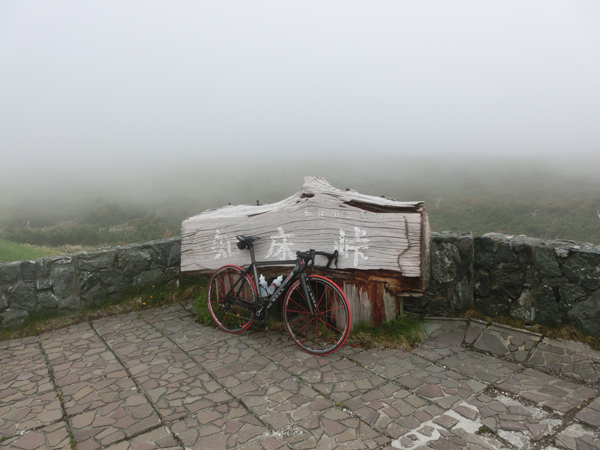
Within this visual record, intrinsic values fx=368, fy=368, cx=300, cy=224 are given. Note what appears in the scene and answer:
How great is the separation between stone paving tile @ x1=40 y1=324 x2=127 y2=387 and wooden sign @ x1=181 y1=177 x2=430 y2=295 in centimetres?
170

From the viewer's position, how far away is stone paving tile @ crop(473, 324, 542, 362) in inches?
163

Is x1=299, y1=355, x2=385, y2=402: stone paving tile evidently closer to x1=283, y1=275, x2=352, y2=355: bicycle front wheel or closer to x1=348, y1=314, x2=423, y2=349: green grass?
x1=283, y1=275, x2=352, y2=355: bicycle front wheel

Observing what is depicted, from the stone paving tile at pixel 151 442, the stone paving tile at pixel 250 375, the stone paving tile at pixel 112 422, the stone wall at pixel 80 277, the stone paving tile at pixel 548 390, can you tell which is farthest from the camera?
the stone wall at pixel 80 277

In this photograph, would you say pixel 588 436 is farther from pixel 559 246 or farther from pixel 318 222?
pixel 318 222

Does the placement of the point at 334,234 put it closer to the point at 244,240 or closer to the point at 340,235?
the point at 340,235

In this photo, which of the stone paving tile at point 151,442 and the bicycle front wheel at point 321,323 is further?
the bicycle front wheel at point 321,323

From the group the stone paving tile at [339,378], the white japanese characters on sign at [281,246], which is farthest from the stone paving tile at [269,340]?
the white japanese characters on sign at [281,246]

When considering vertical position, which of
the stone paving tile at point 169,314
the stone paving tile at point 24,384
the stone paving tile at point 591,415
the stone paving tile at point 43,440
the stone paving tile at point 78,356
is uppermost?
the stone paving tile at point 43,440

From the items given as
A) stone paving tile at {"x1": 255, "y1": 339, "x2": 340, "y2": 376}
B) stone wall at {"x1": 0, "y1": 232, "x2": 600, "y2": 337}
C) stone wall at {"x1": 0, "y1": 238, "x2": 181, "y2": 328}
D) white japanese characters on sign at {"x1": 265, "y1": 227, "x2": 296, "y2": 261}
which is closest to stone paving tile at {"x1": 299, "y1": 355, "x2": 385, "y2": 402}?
stone paving tile at {"x1": 255, "y1": 339, "x2": 340, "y2": 376}

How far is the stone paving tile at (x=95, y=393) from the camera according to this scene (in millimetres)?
3430

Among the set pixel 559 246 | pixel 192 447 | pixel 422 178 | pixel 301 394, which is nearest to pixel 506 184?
pixel 422 178

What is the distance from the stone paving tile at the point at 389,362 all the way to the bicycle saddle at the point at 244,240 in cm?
203

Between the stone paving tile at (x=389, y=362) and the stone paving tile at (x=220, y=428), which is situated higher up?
the stone paving tile at (x=220, y=428)

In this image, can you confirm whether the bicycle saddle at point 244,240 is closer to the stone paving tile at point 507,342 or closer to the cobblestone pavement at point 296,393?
the cobblestone pavement at point 296,393
